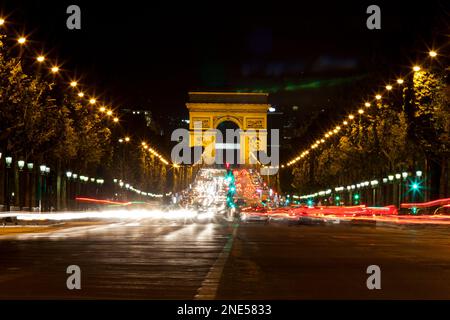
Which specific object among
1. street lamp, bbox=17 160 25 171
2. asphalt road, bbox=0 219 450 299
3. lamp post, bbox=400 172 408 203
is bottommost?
asphalt road, bbox=0 219 450 299

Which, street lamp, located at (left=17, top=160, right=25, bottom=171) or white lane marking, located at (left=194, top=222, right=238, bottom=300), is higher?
street lamp, located at (left=17, top=160, right=25, bottom=171)

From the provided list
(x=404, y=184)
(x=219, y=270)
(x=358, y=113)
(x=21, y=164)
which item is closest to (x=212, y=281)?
(x=219, y=270)

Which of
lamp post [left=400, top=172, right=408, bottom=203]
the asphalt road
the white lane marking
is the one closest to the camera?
the white lane marking

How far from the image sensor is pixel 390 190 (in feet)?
357

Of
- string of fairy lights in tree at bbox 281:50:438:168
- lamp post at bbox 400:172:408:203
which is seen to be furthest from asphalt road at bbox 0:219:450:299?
lamp post at bbox 400:172:408:203

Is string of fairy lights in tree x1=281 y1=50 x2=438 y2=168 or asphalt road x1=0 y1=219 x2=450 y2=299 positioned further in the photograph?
string of fairy lights in tree x1=281 y1=50 x2=438 y2=168

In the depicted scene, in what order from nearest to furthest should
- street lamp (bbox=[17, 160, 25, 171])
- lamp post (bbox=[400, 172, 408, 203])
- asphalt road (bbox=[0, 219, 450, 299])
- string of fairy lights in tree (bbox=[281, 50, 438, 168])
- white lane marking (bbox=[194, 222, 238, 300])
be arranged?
white lane marking (bbox=[194, 222, 238, 300])
asphalt road (bbox=[0, 219, 450, 299])
string of fairy lights in tree (bbox=[281, 50, 438, 168])
street lamp (bbox=[17, 160, 25, 171])
lamp post (bbox=[400, 172, 408, 203])

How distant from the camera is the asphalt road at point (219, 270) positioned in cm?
1543

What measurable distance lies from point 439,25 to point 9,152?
2816 cm

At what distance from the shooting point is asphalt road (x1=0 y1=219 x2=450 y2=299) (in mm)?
15430

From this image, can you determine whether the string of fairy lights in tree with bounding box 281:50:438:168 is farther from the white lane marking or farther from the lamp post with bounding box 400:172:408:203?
the white lane marking

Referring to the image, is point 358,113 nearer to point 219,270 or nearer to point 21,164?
point 21,164
